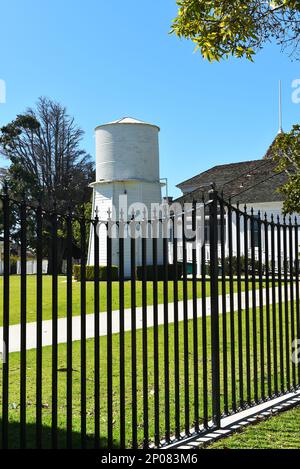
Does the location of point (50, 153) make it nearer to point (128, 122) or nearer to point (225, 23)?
point (128, 122)

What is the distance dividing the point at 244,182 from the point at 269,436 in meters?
36.2

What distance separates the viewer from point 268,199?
1436 inches

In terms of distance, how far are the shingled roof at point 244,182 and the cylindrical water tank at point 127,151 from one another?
438cm

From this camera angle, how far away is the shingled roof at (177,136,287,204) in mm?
37406

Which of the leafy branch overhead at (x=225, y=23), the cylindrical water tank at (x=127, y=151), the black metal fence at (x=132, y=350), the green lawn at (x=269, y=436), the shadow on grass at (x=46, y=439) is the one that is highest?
the cylindrical water tank at (x=127, y=151)

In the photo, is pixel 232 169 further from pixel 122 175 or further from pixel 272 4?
pixel 272 4

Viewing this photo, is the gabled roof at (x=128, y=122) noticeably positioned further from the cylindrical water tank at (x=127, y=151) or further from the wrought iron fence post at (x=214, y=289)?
the wrought iron fence post at (x=214, y=289)

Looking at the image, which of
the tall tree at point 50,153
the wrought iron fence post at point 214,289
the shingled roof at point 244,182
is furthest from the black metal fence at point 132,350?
the tall tree at point 50,153

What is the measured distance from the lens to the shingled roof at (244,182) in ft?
123

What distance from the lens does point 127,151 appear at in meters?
33.9

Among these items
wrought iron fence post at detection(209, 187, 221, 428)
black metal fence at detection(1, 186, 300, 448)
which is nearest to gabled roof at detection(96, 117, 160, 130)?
black metal fence at detection(1, 186, 300, 448)

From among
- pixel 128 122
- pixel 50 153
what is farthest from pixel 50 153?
pixel 128 122

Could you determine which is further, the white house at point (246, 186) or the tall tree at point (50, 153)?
the tall tree at point (50, 153)
